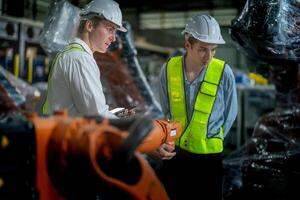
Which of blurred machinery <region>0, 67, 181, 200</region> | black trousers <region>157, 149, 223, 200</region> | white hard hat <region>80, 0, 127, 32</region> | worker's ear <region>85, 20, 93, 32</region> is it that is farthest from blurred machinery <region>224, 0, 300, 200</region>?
blurred machinery <region>0, 67, 181, 200</region>

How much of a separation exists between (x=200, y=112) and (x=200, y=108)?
3cm

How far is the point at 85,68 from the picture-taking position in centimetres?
221

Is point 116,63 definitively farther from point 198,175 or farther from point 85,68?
point 85,68

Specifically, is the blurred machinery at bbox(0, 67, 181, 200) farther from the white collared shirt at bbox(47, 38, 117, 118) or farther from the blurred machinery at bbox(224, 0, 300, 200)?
the blurred machinery at bbox(224, 0, 300, 200)

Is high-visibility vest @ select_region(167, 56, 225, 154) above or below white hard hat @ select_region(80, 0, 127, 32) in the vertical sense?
below

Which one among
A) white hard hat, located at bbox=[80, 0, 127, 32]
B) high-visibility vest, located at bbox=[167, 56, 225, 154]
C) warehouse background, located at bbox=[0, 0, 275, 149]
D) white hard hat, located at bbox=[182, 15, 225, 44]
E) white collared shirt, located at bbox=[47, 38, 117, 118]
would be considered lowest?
warehouse background, located at bbox=[0, 0, 275, 149]

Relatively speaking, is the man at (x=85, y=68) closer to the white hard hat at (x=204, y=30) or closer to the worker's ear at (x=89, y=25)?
Result: the worker's ear at (x=89, y=25)

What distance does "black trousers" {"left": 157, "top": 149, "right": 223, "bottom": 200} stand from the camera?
2.87m

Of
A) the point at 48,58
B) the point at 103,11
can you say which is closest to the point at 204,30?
the point at 103,11

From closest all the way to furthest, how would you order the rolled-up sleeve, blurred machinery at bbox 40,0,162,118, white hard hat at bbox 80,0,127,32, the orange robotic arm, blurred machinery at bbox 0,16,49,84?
1. the orange robotic arm
2. the rolled-up sleeve
3. white hard hat at bbox 80,0,127,32
4. blurred machinery at bbox 40,0,162,118
5. blurred machinery at bbox 0,16,49,84

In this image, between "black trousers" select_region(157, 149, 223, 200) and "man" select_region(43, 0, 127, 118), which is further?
"black trousers" select_region(157, 149, 223, 200)

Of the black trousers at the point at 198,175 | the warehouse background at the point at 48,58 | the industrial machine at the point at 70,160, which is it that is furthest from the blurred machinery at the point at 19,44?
the industrial machine at the point at 70,160

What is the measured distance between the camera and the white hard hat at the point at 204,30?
111 inches

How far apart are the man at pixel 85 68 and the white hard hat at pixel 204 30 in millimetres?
649
